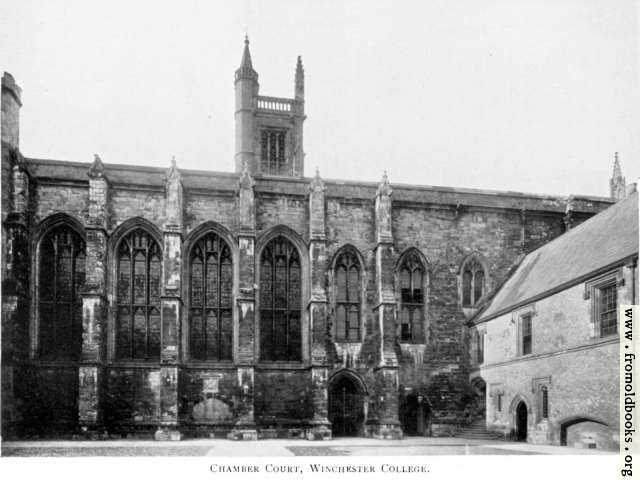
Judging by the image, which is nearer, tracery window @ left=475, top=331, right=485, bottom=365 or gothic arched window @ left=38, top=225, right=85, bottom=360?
gothic arched window @ left=38, top=225, right=85, bottom=360

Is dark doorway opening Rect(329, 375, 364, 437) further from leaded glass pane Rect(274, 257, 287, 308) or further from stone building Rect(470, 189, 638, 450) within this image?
stone building Rect(470, 189, 638, 450)

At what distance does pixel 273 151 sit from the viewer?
1837 inches

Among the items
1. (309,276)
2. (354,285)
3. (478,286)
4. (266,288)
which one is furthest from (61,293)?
(478,286)

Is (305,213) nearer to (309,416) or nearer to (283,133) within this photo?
(309,416)

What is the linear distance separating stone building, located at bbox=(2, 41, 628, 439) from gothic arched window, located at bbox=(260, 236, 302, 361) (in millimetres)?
55

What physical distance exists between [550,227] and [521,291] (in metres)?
6.25

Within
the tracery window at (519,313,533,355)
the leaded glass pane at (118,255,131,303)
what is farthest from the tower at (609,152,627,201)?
the leaded glass pane at (118,255,131,303)

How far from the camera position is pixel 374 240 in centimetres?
2816

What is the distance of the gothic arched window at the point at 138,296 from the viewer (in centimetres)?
2605

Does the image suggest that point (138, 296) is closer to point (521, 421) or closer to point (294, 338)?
point (294, 338)

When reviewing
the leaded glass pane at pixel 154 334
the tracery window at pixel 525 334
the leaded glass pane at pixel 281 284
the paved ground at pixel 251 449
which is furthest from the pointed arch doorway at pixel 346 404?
the leaded glass pane at pixel 154 334

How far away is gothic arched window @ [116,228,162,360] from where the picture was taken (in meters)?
26.0
